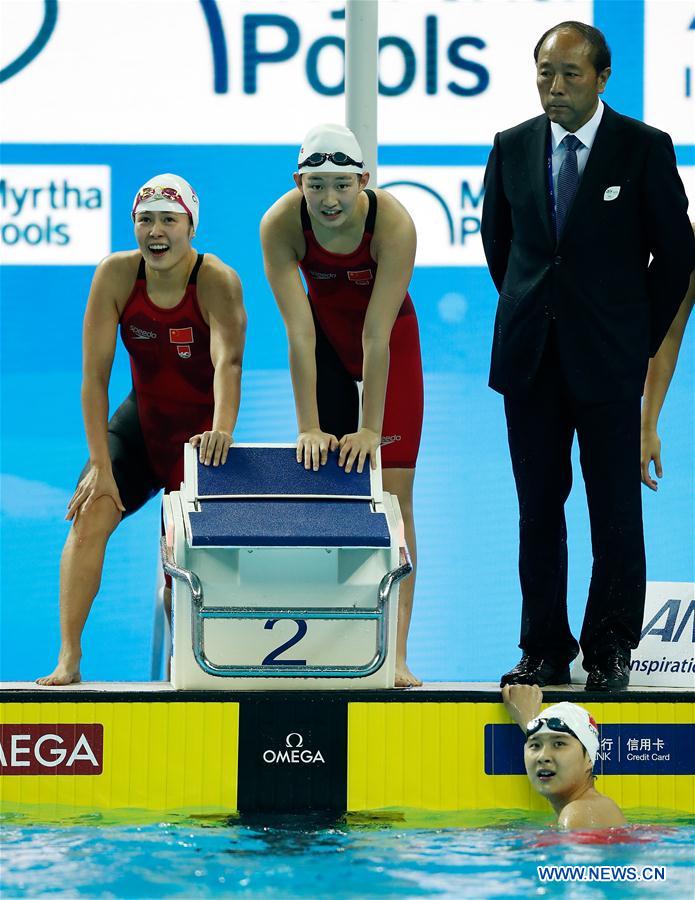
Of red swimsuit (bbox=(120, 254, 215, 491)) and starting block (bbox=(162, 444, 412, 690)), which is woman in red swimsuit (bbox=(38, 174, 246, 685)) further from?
starting block (bbox=(162, 444, 412, 690))

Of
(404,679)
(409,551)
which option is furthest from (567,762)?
(409,551)

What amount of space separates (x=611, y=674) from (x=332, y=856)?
0.98m

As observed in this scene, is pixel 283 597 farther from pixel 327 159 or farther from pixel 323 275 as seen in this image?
pixel 327 159

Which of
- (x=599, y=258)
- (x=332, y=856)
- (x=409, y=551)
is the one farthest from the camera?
(x=409, y=551)

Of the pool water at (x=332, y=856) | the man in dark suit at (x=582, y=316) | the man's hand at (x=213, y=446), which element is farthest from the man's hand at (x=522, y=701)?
the man's hand at (x=213, y=446)

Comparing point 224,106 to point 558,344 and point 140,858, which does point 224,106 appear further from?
point 140,858

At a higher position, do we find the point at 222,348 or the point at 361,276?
the point at 361,276

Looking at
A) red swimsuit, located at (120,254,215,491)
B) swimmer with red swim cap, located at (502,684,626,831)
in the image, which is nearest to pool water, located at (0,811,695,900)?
swimmer with red swim cap, located at (502,684,626,831)

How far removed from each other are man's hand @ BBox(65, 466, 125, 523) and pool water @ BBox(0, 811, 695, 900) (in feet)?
2.85

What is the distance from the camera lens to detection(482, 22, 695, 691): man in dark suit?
3775mm

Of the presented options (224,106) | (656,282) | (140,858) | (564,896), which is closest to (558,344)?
(656,282)

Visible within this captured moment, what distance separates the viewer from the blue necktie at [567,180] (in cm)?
380

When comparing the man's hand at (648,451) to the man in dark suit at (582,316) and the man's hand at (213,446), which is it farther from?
the man's hand at (213,446)

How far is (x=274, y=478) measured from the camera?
398cm
